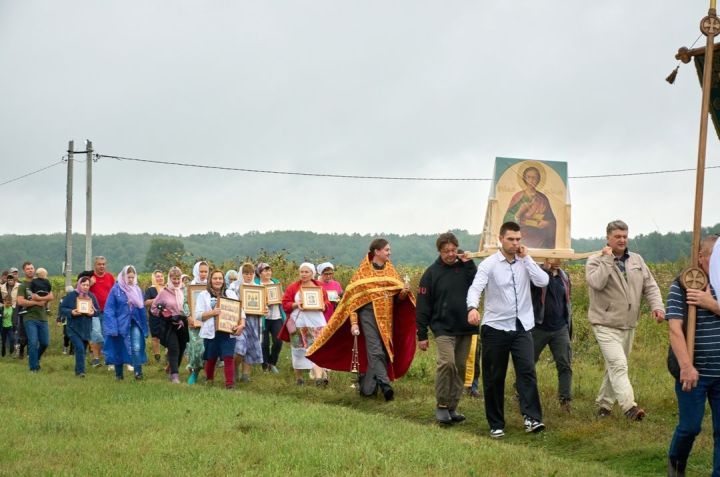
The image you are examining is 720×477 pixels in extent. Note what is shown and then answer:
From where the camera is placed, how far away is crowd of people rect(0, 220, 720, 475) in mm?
8406

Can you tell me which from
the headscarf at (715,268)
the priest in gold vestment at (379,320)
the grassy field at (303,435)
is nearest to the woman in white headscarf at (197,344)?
the grassy field at (303,435)

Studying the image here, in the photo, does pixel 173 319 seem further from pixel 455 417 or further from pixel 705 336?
pixel 705 336

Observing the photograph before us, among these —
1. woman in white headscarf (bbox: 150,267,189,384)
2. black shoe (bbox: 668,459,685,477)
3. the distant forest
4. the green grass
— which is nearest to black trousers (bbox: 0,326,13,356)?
woman in white headscarf (bbox: 150,267,189,384)

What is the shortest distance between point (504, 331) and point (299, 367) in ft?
22.2

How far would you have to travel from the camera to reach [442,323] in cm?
1254

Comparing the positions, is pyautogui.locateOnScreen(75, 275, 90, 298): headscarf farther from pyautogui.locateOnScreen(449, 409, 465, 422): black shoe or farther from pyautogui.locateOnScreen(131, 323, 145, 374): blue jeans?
pyautogui.locateOnScreen(449, 409, 465, 422): black shoe

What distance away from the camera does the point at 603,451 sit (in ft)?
34.1

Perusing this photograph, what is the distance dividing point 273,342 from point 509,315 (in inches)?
355

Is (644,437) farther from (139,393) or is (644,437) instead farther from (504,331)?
(139,393)

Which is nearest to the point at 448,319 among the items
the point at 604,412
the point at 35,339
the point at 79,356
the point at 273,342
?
the point at 604,412

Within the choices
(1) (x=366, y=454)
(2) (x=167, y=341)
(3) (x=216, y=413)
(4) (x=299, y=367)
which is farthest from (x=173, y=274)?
(1) (x=366, y=454)

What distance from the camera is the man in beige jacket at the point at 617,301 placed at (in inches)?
466

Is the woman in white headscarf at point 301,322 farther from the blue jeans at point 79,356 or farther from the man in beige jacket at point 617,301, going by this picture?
the man in beige jacket at point 617,301

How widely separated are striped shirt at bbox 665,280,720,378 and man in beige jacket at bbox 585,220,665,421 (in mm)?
3694
